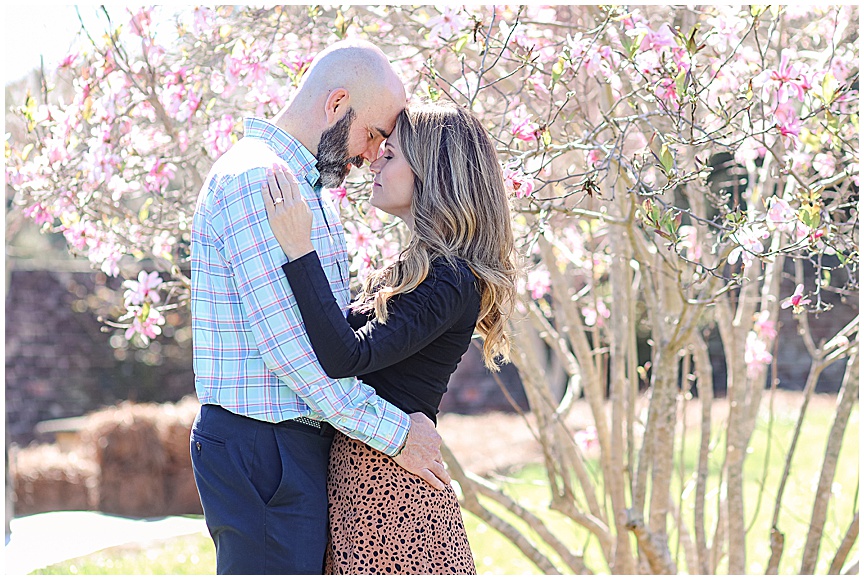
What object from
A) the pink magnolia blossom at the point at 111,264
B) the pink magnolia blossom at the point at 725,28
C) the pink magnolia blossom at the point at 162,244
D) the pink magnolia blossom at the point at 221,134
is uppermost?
the pink magnolia blossom at the point at 725,28

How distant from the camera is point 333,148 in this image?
1.97 m

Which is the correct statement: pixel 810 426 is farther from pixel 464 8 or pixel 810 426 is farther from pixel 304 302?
pixel 304 302

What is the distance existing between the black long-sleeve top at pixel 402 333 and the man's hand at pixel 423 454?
53 mm

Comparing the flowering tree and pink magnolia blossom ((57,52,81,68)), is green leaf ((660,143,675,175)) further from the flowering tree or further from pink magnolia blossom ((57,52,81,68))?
pink magnolia blossom ((57,52,81,68))

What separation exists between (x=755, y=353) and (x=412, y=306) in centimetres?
219

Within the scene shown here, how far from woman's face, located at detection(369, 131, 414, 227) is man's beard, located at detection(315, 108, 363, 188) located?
3.6 inches

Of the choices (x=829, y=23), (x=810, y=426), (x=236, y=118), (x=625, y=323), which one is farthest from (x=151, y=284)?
(x=810, y=426)

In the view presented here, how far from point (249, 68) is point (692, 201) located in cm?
167

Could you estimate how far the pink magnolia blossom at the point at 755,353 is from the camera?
350 centimetres

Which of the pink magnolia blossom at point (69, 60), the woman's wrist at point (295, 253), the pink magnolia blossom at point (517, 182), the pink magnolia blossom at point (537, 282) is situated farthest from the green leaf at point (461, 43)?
the pink magnolia blossom at point (69, 60)

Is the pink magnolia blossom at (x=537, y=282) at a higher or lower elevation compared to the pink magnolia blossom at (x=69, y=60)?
lower

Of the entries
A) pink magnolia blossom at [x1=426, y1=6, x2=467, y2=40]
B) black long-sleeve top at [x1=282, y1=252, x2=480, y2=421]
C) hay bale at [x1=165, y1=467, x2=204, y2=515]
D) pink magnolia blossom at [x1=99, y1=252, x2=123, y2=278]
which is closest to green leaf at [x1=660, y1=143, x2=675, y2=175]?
black long-sleeve top at [x1=282, y1=252, x2=480, y2=421]

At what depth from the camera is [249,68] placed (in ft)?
9.50

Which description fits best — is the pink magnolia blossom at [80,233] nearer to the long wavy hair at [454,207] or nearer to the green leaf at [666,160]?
the long wavy hair at [454,207]
